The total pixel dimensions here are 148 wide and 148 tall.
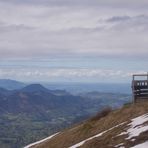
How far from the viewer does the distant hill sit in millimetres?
32062

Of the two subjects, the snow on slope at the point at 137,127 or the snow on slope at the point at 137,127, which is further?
the snow on slope at the point at 137,127

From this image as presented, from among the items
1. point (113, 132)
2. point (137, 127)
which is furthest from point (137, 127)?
point (113, 132)

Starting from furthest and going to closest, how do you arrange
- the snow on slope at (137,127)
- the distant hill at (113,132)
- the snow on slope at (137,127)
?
1. the snow on slope at (137,127)
2. the snow on slope at (137,127)
3. the distant hill at (113,132)

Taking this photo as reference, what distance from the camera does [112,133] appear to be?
121ft

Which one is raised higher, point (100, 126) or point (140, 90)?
point (140, 90)

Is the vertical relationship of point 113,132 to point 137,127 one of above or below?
below

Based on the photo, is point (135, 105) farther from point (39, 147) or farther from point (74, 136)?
point (39, 147)

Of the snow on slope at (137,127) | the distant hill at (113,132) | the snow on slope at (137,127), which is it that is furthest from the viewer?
the snow on slope at (137,127)

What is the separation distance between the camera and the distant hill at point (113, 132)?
105 feet

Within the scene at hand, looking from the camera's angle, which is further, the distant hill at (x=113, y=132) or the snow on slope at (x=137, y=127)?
the snow on slope at (x=137, y=127)

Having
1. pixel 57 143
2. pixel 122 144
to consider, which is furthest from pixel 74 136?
pixel 122 144

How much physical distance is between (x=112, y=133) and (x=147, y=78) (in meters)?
14.7

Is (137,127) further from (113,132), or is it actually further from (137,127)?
(113,132)

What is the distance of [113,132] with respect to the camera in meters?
37.2
